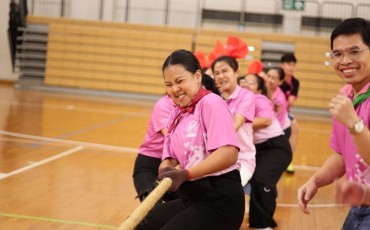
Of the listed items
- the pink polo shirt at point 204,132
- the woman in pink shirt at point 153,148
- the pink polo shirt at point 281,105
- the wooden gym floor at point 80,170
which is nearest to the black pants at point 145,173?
the woman in pink shirt at point 153,148

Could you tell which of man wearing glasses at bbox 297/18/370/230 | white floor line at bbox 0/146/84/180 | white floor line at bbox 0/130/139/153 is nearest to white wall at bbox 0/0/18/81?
white floor line at bbox 0/130/139/153

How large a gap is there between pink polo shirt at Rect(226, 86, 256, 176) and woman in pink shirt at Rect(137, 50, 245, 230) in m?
1.75

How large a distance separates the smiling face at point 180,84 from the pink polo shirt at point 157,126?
132cm

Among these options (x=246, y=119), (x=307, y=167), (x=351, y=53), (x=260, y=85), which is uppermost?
(x=351, y=53)

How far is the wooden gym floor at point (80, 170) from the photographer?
5293 mm

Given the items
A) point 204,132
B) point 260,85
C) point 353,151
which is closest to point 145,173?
point 204,132

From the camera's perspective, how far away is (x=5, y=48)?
19.3 metres

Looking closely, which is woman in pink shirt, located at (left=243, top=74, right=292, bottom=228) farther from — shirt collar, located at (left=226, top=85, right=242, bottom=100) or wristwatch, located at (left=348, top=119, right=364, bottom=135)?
wristwatch, located at (left=348, top=119, right=364, bottom=135)

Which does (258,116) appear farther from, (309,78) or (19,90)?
(19,90)

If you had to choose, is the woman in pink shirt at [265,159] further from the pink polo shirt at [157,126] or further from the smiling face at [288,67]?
the smiling face at [288,67]

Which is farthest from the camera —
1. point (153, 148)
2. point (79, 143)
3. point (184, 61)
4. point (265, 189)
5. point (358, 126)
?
point (79, 143)

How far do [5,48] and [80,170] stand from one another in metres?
13.5

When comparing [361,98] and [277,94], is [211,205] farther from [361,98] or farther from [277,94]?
[277,94]

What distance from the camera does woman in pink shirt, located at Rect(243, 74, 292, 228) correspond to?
5219 millimetres
